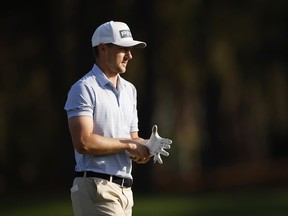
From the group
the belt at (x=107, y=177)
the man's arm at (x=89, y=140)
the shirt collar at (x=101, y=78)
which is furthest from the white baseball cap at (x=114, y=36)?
the belt at (x=107, y=177)

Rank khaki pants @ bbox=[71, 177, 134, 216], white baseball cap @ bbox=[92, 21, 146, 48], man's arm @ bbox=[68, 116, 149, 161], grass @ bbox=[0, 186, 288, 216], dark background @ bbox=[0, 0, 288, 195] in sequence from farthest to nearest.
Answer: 1. dark background @ bbox=[0, 0, 288, 195]
2. grass @ bbox=[0, 186, 288, 216]
3. white baseball cap @ bbox=[92, 21, 146, 48]
4. khaki pants @ bbox=[71, 177, 134, 216]
5. man's arm @ bbox=[68, 116, 149, 161]

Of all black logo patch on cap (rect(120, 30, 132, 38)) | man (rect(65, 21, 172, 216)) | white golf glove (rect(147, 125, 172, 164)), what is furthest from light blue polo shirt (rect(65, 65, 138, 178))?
black logo patch on cap (rect(120, 30, 132, 38))

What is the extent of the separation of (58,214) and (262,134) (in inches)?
1077

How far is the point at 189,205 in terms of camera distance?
26.3 metres

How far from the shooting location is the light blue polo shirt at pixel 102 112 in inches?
310

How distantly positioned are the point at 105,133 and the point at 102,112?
16 centimetres

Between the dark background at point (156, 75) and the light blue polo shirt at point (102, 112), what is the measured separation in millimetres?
23742

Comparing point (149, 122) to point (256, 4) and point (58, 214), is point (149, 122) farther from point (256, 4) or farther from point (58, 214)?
point (58, 214)

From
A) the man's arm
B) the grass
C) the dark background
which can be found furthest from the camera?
the dark background

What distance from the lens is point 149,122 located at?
3291 cm

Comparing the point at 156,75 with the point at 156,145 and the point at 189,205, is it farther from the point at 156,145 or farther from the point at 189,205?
the point at 156,145

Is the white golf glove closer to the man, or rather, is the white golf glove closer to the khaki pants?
the man

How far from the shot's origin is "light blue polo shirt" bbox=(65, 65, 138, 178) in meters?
7.88

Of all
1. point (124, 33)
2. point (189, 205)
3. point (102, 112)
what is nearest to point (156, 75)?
point (189, 205)
